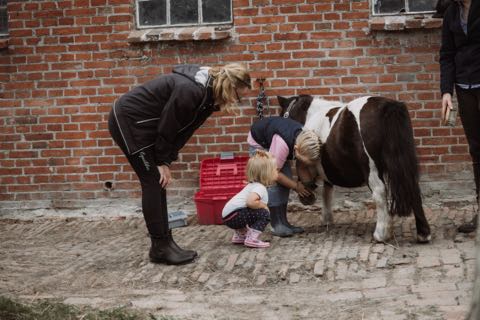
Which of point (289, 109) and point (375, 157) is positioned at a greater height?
point (289, 109)

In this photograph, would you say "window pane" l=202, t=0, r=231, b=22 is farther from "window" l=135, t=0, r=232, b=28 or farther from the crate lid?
the crate lid

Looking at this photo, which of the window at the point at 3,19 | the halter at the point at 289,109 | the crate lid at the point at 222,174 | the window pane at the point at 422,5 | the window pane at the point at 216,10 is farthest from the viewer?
the window at the point at 3,19

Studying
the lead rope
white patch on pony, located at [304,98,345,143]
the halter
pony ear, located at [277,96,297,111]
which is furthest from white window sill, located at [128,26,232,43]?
white patch on pony, located at [304,98,345,143]

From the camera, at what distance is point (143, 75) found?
26.1ft

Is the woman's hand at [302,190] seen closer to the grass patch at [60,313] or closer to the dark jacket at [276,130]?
the dark jacket at [276,130]

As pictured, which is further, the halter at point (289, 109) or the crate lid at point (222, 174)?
the crate lid at point (222, 174)

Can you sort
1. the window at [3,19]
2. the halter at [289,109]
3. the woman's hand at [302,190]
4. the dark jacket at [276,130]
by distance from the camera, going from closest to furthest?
the dark jacket at [276,130], the woman's hand at [302,190], the halter at [289,109], the window at [3,19]

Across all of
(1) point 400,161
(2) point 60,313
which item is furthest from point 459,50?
(2) point 60,313

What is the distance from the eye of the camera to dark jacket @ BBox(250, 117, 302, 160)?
648 cm

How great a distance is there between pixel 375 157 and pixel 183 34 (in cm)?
274

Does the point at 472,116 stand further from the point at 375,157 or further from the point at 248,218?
the point at 248,218

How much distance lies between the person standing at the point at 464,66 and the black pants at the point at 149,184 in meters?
2.32

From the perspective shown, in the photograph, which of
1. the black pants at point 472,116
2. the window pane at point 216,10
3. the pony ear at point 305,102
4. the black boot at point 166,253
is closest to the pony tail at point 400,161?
the black pants at point 472,116

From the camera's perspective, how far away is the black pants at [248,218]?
6188 mm
